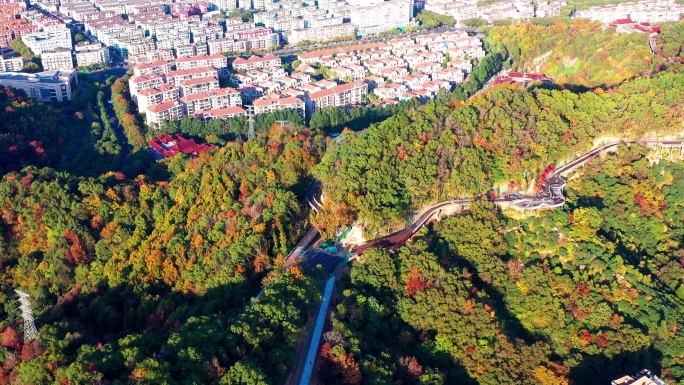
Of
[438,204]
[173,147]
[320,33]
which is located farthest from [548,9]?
[438,204]

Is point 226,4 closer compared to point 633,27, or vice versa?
point 633,27

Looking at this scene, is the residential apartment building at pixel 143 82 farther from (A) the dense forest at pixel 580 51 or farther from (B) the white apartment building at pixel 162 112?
(A) the dense forest at pixel 580 51

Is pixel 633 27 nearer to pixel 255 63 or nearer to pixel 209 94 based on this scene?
pixel 255 63

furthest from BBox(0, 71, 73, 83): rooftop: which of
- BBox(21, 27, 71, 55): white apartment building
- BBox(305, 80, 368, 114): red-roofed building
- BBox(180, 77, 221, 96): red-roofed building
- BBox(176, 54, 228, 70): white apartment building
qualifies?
BBox(305, 80, 368, 114): red-roofed building

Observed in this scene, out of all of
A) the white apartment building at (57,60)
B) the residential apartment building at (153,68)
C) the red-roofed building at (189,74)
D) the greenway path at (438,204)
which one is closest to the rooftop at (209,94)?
the red-roofed building at (189,74)

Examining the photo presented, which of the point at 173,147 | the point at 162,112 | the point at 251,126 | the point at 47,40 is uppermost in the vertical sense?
the point at 47,40

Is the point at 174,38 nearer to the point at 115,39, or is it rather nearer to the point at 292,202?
the point at 115,39

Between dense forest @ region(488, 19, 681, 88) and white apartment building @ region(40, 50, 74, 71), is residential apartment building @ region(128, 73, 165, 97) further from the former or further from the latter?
dense forest @ region(488, 19, 681, 88)
